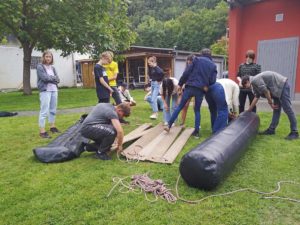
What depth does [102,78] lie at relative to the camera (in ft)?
20.1

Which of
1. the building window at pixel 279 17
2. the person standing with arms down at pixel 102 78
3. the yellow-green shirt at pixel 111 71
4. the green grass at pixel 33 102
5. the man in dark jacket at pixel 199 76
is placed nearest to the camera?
the man in dark jacket at pixel 199 76

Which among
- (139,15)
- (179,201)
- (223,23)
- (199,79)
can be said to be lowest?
(179,201)

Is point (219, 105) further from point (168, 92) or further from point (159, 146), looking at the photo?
point (159, 146)

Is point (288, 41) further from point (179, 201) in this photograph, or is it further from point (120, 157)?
point (179, 201)

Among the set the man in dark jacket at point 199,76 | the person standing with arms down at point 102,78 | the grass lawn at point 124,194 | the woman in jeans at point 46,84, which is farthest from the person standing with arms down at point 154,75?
the grass lawn at point 124,194

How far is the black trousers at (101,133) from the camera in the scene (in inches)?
168

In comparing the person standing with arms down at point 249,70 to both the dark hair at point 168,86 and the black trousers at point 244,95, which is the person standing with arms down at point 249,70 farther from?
the dark hair at point 168,86

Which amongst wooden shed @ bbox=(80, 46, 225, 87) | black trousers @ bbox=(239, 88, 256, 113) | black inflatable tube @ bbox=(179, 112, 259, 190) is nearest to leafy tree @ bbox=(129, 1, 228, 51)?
wooden shed @ bbox=(80, 46, 225, 87)

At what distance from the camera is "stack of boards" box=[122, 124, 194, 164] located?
4.43 metres

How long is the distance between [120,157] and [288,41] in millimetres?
8706

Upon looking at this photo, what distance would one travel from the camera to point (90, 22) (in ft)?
44.7

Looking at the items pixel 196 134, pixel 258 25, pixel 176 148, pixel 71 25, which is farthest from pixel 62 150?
pixel 71 25

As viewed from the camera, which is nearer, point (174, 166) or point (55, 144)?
point (174, 166)

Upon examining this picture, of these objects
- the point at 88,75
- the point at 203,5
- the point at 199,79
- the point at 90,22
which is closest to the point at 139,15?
the point at 203,5
